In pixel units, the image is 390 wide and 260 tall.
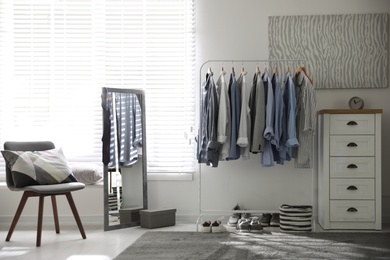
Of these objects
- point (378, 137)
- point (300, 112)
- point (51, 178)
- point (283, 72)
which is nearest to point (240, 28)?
point (283, 72)

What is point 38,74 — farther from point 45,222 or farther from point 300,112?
point 300,112

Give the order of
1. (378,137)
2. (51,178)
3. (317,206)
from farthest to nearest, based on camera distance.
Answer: (317,206) → (378,137) → (51,178)

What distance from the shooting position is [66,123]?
19.1ft

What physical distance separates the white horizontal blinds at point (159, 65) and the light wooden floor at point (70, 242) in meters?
0.75

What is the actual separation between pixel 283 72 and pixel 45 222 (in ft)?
8.56

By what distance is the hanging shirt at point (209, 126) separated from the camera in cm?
512

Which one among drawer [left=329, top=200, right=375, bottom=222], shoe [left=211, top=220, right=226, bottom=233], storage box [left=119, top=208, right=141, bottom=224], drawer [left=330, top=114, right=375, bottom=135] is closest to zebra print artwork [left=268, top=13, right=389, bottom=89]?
drawer [left=330, top=114, right=375, bottom=135]

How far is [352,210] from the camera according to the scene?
5.09 metres

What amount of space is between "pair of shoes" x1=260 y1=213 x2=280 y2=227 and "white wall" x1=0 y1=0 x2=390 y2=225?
26cm

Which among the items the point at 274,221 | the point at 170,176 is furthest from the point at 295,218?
the point at 170,176

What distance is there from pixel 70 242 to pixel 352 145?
2.42 meters

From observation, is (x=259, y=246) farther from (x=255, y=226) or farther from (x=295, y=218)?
(x=295, y=218)

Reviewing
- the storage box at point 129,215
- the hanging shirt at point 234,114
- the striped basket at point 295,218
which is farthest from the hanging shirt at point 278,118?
the storage box at point 129,215

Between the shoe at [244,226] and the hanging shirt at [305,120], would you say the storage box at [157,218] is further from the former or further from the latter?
the hanging shirt at [305,120]
